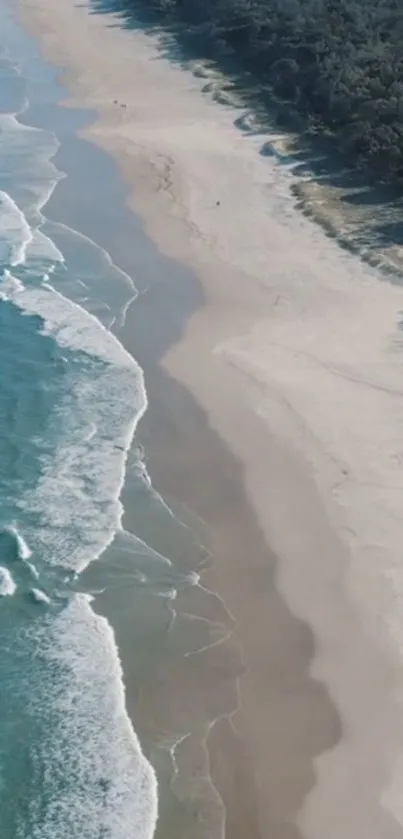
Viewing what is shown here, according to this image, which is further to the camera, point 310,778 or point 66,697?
point 66,697

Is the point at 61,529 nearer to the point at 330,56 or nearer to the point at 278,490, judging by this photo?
the point at 278,490

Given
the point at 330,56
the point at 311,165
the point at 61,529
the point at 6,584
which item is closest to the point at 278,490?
the point at 61,529

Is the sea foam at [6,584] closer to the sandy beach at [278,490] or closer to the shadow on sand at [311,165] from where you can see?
the sandy beach at [278,490]

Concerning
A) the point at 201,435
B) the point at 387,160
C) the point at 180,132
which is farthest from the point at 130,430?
the point at 180,132

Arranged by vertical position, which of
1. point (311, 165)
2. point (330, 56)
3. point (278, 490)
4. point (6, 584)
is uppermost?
point (330, 56)

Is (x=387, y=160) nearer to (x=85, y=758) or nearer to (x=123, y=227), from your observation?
(x=123, y=227)
